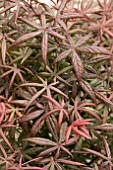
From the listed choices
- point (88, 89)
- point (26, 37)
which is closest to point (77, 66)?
point (88, 89)

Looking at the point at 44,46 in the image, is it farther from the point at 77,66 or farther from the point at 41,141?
the point at 41,141

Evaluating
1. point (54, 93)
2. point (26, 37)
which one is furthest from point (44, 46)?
point (54, 93)

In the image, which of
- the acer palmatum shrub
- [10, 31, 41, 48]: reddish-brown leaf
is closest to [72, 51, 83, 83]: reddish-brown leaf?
the acer palmatum shrub

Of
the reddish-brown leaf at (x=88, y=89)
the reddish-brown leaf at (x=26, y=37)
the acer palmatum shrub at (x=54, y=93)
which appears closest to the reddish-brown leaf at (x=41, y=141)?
the acer palmatum shrub at (x=54, y=93)

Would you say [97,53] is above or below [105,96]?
above

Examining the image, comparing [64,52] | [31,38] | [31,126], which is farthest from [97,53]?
[31,126]

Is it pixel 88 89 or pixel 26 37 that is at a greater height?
pixel 26 37

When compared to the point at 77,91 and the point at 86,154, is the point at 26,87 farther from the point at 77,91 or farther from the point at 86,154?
the point at 86,154

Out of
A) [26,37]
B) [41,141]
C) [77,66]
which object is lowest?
[41,141]

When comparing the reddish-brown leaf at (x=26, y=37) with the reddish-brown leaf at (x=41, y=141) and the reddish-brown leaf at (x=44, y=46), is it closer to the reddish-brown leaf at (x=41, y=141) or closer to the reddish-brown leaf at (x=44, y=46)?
the reddish-brown leaf at (x=44, y=46)
